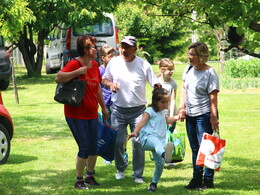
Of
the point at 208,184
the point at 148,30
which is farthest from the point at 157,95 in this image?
the point at 148,30

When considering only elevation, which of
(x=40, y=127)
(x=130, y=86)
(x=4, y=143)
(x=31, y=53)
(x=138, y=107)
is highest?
(x=130, y=86)

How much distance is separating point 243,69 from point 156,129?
60.7 feet

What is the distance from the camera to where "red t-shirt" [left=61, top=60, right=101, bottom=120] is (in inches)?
272

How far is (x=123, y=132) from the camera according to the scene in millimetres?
7781

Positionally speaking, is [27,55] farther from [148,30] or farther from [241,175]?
[241,175]

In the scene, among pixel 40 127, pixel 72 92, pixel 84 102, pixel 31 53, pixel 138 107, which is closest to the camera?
pixel 72 92

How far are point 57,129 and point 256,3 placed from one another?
7.72 m

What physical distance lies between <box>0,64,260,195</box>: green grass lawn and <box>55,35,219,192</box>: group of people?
0.27 m

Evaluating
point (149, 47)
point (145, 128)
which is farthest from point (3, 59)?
point (149, 47)

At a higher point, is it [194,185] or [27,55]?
[194,185]

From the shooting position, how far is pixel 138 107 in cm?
763

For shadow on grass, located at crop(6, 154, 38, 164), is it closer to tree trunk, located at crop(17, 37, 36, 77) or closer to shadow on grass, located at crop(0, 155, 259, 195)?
shadow on grass, located at crop(0, 155, 259, 195)

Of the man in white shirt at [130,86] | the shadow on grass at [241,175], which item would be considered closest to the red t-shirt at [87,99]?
the man in white shirt at [130,86]

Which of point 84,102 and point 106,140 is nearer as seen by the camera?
point 84,102
